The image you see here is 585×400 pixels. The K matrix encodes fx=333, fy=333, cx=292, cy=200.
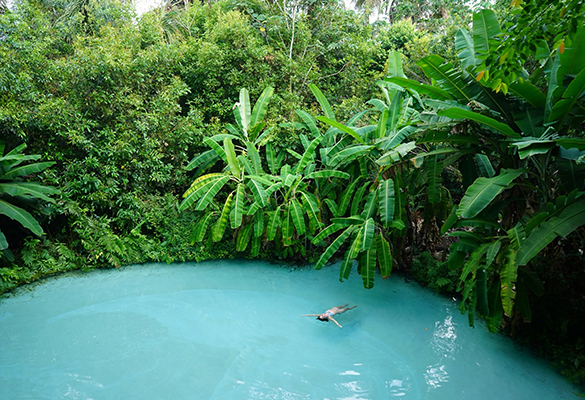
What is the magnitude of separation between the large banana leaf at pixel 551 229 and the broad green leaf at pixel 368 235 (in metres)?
1.70

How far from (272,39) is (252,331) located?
6638 mm

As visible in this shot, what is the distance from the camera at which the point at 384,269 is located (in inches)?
168

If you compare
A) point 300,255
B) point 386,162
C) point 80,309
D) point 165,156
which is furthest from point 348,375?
point 165,156

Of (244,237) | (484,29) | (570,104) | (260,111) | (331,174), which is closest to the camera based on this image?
(570,104)

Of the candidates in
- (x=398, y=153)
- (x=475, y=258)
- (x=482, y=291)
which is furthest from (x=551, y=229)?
(x=398, y=153)

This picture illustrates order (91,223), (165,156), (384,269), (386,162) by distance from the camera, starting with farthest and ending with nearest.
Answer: (165,156) → (91,223) → (384,269) → (386,162)

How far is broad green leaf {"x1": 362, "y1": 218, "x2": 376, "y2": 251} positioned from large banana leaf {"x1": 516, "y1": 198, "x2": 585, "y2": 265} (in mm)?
1696

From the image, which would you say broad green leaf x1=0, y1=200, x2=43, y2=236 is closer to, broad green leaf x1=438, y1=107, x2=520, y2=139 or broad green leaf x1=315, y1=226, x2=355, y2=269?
broad green leaf x1=315, y1=226, x2=355, y2=269

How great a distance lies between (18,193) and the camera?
4812 mm

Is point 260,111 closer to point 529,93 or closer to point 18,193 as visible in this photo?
point 18,193

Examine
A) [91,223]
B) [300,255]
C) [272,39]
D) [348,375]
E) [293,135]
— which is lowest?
[348,375]

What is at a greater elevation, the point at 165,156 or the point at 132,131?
the point at 132,131

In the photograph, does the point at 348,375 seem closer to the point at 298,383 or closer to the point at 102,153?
the point at 298,383

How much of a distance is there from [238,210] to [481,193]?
3.24 metres
